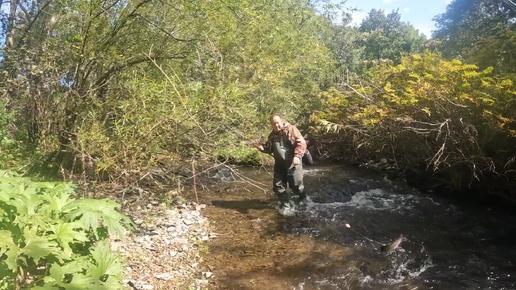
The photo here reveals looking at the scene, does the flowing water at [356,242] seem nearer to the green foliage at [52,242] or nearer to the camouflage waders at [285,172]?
the camouflage waders at [285,172]

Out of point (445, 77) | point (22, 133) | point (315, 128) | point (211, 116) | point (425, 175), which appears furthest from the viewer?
point (315, 128)

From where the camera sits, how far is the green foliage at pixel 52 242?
7.68 feet

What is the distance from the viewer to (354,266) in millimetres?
5434

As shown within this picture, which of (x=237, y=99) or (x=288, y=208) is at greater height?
(x=237, y=99)

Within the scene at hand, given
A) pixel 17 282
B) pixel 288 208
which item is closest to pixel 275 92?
pixel 288 208

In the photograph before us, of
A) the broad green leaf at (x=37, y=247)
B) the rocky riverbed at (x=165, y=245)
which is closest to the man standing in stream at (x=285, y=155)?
the rocky riverbed at (x=165, y=245)

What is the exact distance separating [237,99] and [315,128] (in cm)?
909

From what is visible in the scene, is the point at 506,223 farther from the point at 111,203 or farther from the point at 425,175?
the point at 111,203

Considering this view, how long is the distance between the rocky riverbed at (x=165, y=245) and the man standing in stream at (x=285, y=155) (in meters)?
1.61

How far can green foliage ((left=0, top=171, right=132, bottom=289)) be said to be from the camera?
2.34 metres

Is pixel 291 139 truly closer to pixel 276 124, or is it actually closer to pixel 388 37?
pixel 276 124

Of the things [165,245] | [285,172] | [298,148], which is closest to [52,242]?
[165,245]

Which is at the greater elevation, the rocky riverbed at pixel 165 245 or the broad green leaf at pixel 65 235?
the broad green leaf at pixel 65 235

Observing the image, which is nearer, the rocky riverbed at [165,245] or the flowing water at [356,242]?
the rocky riverbed at [165,245]
